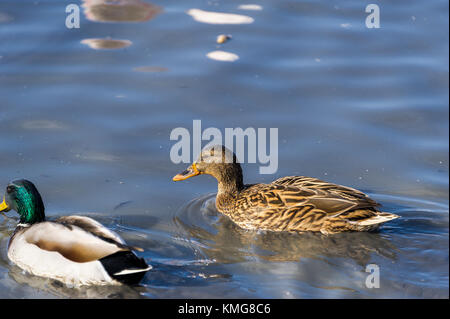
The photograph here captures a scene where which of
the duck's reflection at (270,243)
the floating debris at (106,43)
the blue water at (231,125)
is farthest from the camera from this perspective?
the floating debris at (106,43)

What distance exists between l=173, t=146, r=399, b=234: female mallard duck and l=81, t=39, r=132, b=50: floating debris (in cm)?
371

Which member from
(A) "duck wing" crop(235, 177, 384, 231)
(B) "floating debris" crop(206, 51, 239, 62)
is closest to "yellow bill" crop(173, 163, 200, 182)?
(A) "duck wing" crop(235, 177, 384, 231)

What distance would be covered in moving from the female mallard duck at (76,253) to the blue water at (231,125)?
0.43 ft

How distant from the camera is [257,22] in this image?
11.9 meters

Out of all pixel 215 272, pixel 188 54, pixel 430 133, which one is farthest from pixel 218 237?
pixel 188 54

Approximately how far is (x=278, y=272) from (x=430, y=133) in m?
3.47

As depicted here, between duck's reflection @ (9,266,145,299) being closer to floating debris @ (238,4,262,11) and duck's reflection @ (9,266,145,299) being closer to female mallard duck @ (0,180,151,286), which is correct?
female mallard duck @ (0,180,151,286)

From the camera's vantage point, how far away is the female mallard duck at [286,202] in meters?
7.58

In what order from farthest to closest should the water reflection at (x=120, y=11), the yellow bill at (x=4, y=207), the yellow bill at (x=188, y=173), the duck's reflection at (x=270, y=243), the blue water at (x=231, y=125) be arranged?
the water reflection at (x=120, y=11) < the yellow bill at (x=188, y=173) < the yellow bill at (x=4, y=207) < the duck's reflection at (x=270, y=243) < the blue water at (x=231, y=125)

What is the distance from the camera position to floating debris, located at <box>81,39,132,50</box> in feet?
37.0

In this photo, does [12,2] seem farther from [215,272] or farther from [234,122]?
[215,272]

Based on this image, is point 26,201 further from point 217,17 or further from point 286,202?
point 217,17

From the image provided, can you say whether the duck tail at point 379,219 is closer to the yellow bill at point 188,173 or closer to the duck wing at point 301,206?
the duck wing at point 301,206

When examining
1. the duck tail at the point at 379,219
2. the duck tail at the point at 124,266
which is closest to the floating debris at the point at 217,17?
the duck tail at the point at 379,219
